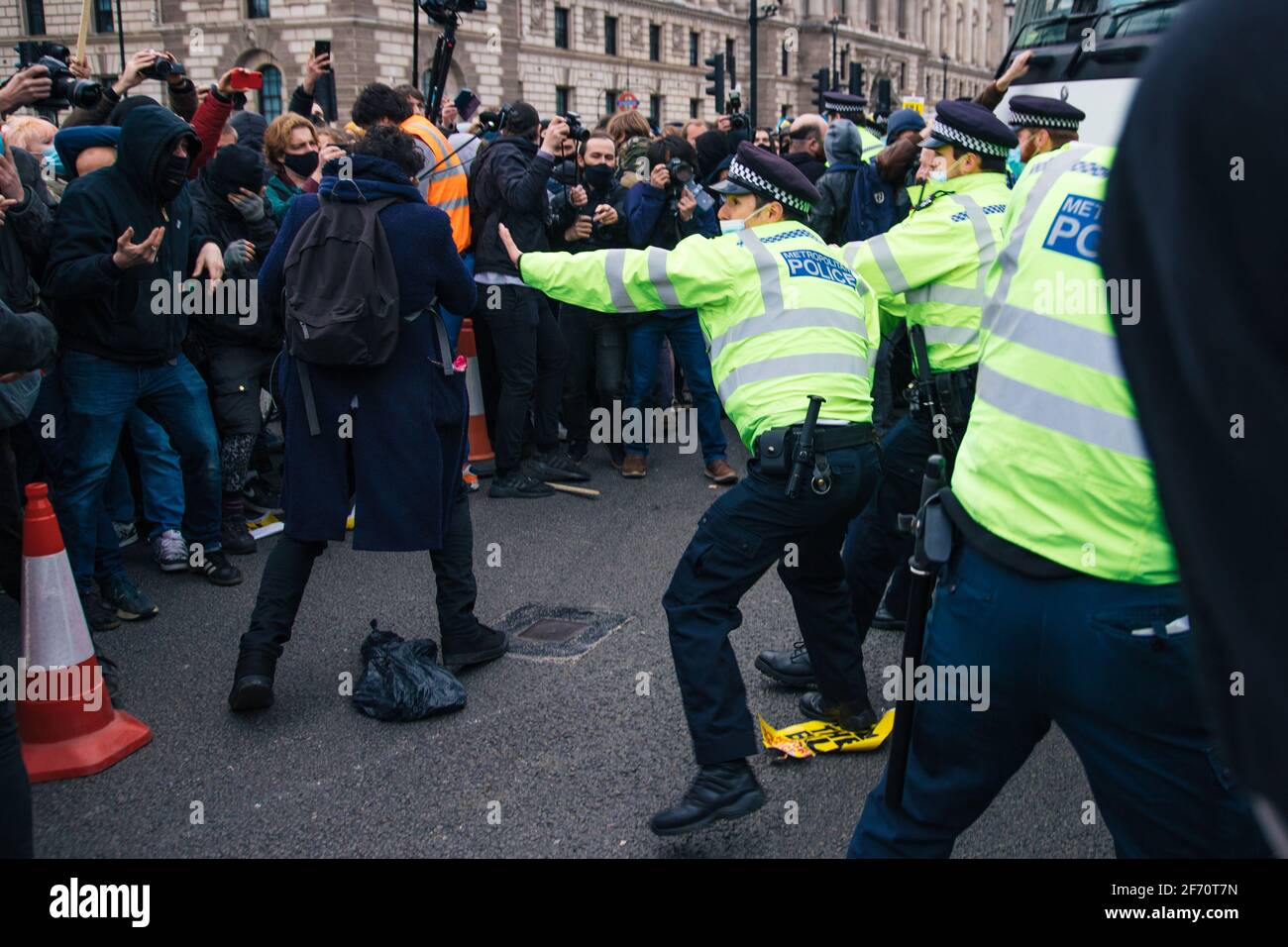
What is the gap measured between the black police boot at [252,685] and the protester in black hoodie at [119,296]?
1301 mm

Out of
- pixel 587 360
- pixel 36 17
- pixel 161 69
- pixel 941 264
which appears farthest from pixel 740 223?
pixel 36 17

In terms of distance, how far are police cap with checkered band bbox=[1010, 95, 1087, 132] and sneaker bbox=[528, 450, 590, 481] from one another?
414cm

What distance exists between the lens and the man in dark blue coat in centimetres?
448

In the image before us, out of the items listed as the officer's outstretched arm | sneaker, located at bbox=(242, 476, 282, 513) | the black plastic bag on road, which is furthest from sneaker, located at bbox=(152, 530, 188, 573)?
the officer's outstretched arm

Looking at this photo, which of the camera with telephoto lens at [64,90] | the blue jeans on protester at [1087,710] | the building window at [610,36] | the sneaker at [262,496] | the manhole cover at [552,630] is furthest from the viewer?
the building window at [610,36]

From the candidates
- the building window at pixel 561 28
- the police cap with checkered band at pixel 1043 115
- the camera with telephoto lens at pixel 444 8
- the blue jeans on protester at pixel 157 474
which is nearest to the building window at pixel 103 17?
the building window at pixel 561 28

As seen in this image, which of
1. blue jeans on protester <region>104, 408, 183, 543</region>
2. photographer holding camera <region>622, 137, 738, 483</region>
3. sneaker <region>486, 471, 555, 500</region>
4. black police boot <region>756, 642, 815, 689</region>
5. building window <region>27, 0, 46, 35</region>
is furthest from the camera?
building window <region>27, 0, 46, 35</region>

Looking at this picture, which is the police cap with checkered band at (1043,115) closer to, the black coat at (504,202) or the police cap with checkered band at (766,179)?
the police cap with checkered band at (766,179)

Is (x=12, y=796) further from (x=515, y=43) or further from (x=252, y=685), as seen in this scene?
(x=515, y=43)

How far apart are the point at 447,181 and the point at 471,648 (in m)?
3.80

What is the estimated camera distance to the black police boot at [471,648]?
4754 mm

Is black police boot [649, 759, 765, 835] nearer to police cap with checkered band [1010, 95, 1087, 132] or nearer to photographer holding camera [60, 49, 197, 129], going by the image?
police cap with checkered band [1010, 95, 1087, 132]

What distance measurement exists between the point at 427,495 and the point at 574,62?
52260 mm
